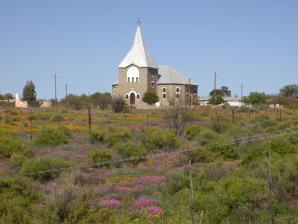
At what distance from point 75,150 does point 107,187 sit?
36.5ft

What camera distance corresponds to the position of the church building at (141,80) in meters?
97.9

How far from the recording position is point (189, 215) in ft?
37.9

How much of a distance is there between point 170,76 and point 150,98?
378 inches

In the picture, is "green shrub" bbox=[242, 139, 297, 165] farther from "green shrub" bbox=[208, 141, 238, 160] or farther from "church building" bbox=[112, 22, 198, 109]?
"church building" bbox=[112, 22, 198, 109]

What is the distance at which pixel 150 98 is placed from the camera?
311ft

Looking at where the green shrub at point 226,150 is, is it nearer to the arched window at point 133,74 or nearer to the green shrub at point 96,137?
the green shrub at point 96,137

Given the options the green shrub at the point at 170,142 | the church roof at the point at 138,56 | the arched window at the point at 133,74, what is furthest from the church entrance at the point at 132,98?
the green shrub at the point at 170,142

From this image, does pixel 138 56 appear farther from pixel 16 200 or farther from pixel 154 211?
pixel 16 200

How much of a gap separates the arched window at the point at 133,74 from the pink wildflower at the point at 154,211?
86.0 meters

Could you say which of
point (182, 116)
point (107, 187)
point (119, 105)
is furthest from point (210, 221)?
point (119, 105)

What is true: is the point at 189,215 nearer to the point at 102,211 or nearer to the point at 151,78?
the point at 102,211

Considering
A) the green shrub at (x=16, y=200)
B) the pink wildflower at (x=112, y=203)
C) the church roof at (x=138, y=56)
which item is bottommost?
the pink wildflower at (x=112, y=203)

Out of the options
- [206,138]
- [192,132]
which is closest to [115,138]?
[206,138]

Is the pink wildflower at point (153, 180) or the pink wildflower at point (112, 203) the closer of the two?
the pink wildflower at point (112, 203)
